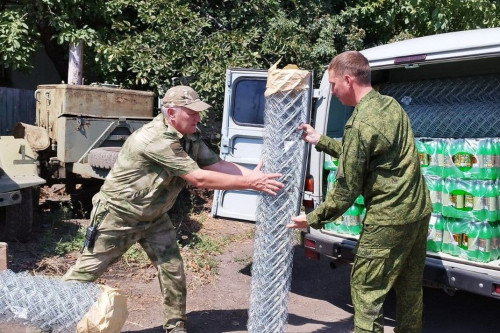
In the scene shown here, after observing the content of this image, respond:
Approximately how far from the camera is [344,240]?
191 inches

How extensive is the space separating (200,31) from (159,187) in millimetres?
5442

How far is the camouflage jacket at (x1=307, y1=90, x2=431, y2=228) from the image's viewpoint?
3279 millimetres

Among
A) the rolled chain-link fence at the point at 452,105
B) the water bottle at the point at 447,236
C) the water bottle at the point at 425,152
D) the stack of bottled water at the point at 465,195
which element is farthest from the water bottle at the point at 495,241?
the rolled chain-link fence at the point at 452,105

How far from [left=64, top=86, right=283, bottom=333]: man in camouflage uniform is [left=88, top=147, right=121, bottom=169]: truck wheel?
Result: 8.96ft

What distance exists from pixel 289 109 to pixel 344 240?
1.74 meters

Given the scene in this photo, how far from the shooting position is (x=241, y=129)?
605 cm

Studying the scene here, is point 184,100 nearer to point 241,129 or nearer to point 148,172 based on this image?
point 148,172

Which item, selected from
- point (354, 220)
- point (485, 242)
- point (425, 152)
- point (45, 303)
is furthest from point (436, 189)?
point (45, 303)

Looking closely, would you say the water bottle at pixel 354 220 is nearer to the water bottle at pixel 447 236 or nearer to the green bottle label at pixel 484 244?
the water bottle at pixel 447 236

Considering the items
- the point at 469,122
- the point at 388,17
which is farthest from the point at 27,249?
the point at 388,17

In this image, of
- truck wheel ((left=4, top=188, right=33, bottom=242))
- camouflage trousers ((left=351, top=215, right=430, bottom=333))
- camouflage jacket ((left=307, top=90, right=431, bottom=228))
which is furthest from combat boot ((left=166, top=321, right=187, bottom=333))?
truck wheel ((left=4, top=188, right=33, bottom=242))

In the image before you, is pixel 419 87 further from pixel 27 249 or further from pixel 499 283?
pixel 27 249

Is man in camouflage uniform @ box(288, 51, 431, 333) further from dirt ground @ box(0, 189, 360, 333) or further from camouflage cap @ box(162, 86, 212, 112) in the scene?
dirt ground @ box(0, 189, 360, 333)

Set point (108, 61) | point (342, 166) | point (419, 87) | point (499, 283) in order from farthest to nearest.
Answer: point (108, 61)
point (419, 87)
point (499, 283)
point (342, 166)
